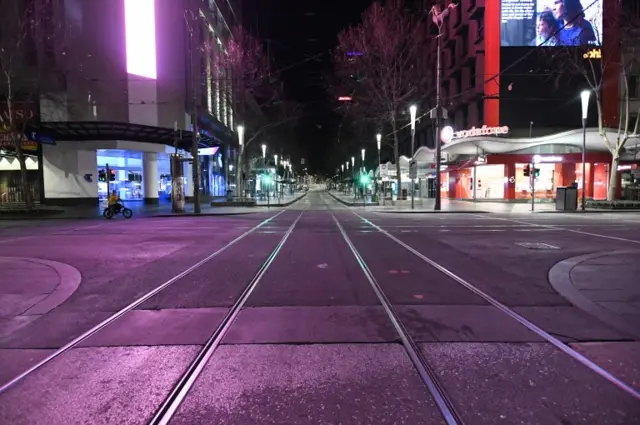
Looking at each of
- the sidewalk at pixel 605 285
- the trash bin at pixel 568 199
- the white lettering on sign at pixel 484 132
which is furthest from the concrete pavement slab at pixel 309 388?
the white lettering on sign at pixel 484 132

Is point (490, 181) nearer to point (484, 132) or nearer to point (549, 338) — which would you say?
point (484, 132)

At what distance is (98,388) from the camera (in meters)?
4.32

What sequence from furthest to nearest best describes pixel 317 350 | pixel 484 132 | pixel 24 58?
pixel 484 132, pixel 24 58, pixel 317 350

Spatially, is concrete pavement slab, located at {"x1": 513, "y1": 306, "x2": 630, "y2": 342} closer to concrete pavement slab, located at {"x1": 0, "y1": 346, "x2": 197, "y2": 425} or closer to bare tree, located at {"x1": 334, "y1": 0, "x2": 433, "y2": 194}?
concrete pavement slab, located at {"x1": 0, "y1": 346, "x2": 197, "y2": 425}

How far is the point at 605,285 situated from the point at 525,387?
5.16 meters

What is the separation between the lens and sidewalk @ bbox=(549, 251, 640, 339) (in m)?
6.48

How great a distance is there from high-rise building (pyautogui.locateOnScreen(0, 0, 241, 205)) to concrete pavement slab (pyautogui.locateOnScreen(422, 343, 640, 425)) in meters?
32.0

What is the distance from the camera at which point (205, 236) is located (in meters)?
17.1

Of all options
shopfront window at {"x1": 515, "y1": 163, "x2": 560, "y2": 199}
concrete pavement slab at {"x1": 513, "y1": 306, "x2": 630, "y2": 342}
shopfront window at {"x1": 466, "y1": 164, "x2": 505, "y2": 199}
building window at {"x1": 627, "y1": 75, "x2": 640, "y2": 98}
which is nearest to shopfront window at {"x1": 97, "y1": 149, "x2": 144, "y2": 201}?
shopfront window at {"x1": 466, "y1": 164, "x2": 505, "y2": 199}

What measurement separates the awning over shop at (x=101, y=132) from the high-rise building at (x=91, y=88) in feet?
0.23

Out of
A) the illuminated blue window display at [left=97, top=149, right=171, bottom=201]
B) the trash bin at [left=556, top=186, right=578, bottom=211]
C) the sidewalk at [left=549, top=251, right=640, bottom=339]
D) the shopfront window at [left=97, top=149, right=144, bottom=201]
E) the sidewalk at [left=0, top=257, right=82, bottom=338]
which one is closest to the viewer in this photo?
the sidewalk at [left=549, top=251, right=640, bottom=339]

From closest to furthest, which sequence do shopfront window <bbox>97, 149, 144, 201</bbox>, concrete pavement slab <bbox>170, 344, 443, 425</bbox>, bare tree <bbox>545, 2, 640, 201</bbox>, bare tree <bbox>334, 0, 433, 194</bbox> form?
concrete pavement slab <bbox>170, 344, 443, 425</bbox>, bare tree <bbox>545, 2, 640, 201</bbox>, bare tree <bbox>334, 0, 433, 194</bbox>, shopfront window <bbox>97, 149, 144, 201</bbox>

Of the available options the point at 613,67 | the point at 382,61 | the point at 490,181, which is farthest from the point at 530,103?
the point at 382,61

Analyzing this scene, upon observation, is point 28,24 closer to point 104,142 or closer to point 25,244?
point 104,142
